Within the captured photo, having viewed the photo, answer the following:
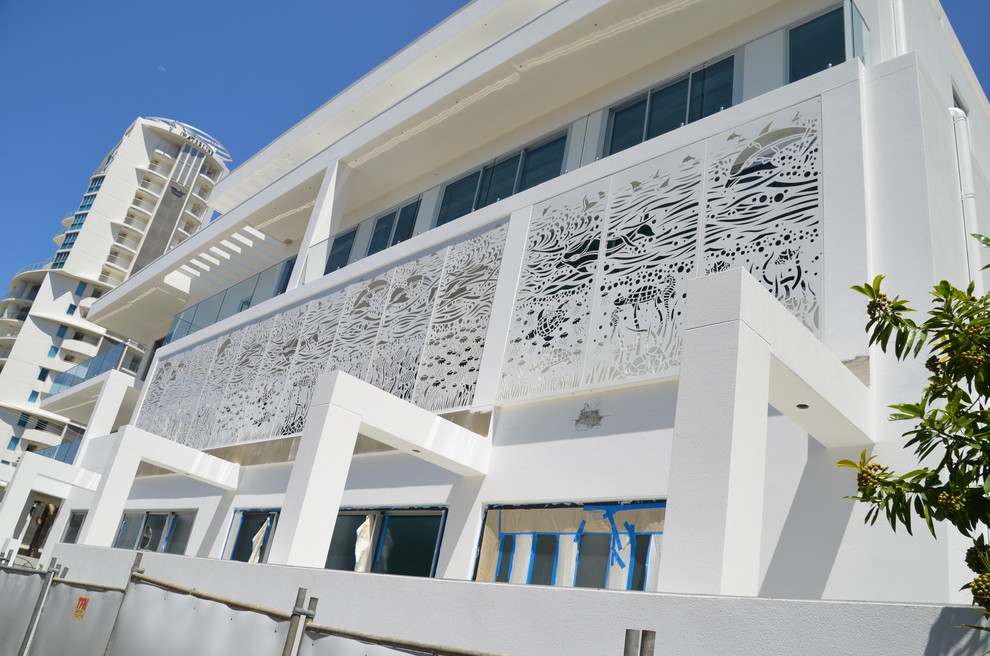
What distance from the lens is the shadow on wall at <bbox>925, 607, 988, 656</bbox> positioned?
141 inches

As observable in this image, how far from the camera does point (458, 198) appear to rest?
50.1 ft

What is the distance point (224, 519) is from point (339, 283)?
5790mm

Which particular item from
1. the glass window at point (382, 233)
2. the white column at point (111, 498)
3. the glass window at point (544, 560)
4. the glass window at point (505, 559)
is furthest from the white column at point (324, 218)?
the glass window at point (544, 560)

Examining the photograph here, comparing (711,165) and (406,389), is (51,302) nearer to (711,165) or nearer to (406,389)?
(406,389)

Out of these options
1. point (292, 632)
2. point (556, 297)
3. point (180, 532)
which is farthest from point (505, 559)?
point (180, 532)

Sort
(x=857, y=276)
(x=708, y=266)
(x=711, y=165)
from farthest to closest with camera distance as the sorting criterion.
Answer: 1. (x=711, y=165)
2. (x=708, y=266)
3. (x=857, y=276)

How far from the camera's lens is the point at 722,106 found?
439 inches

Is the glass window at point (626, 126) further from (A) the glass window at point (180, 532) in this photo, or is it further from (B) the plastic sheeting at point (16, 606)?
Answer: (A) the glass window at point (180, 532)

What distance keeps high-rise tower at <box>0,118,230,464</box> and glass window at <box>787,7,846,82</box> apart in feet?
169

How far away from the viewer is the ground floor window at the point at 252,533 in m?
15.1

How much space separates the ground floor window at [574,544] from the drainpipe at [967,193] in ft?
16.8

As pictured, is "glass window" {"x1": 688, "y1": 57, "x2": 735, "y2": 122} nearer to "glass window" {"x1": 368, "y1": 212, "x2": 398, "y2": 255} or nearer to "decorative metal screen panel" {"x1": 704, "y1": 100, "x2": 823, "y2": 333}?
"decorative metal screen panel" {"x1": 704, "y1": 100, "x2": 823, "y2": 333}

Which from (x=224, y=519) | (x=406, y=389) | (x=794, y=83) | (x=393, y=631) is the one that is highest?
(x=794, y=83)

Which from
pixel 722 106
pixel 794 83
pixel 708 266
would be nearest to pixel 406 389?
pixel 708 266
